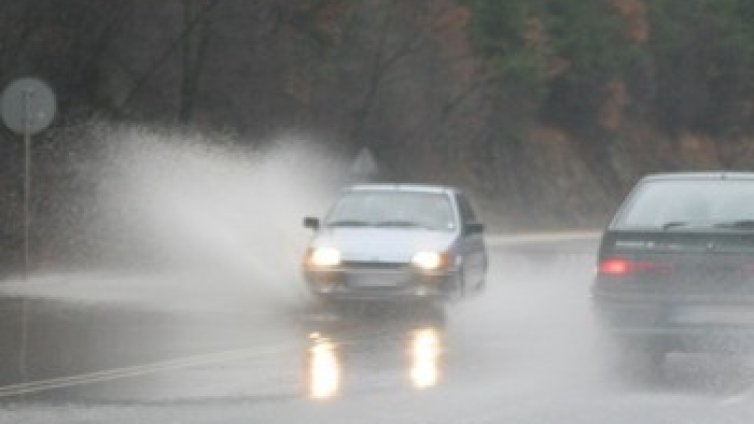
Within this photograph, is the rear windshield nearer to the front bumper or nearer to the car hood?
the front bumper

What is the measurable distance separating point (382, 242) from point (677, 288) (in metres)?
6.82

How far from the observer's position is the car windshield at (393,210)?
21.7m

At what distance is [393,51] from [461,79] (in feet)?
14.5

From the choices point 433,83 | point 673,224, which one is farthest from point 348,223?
point 433,83

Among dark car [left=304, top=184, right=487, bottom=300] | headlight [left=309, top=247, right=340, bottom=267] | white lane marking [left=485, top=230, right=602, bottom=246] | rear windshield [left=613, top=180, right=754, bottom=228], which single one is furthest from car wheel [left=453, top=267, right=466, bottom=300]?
white lane marking [left=485, top=230, right=602, bottom=246]

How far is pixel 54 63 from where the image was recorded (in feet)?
104

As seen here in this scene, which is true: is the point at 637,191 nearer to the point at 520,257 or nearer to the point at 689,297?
the point at 689,297

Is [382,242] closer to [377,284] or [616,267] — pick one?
[377,284]

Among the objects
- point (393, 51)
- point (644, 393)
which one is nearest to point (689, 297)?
point (644, 393)

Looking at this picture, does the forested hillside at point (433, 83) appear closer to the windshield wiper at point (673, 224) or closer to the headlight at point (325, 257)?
the headlight at point (325, 257)

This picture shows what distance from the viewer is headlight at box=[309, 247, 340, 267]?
67.2 ft

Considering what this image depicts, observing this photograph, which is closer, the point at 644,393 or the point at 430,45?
the point at 644,393

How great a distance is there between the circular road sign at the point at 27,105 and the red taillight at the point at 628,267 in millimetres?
11048

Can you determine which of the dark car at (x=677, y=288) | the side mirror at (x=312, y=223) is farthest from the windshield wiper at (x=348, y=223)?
the dark car at (x=677, y=288)
